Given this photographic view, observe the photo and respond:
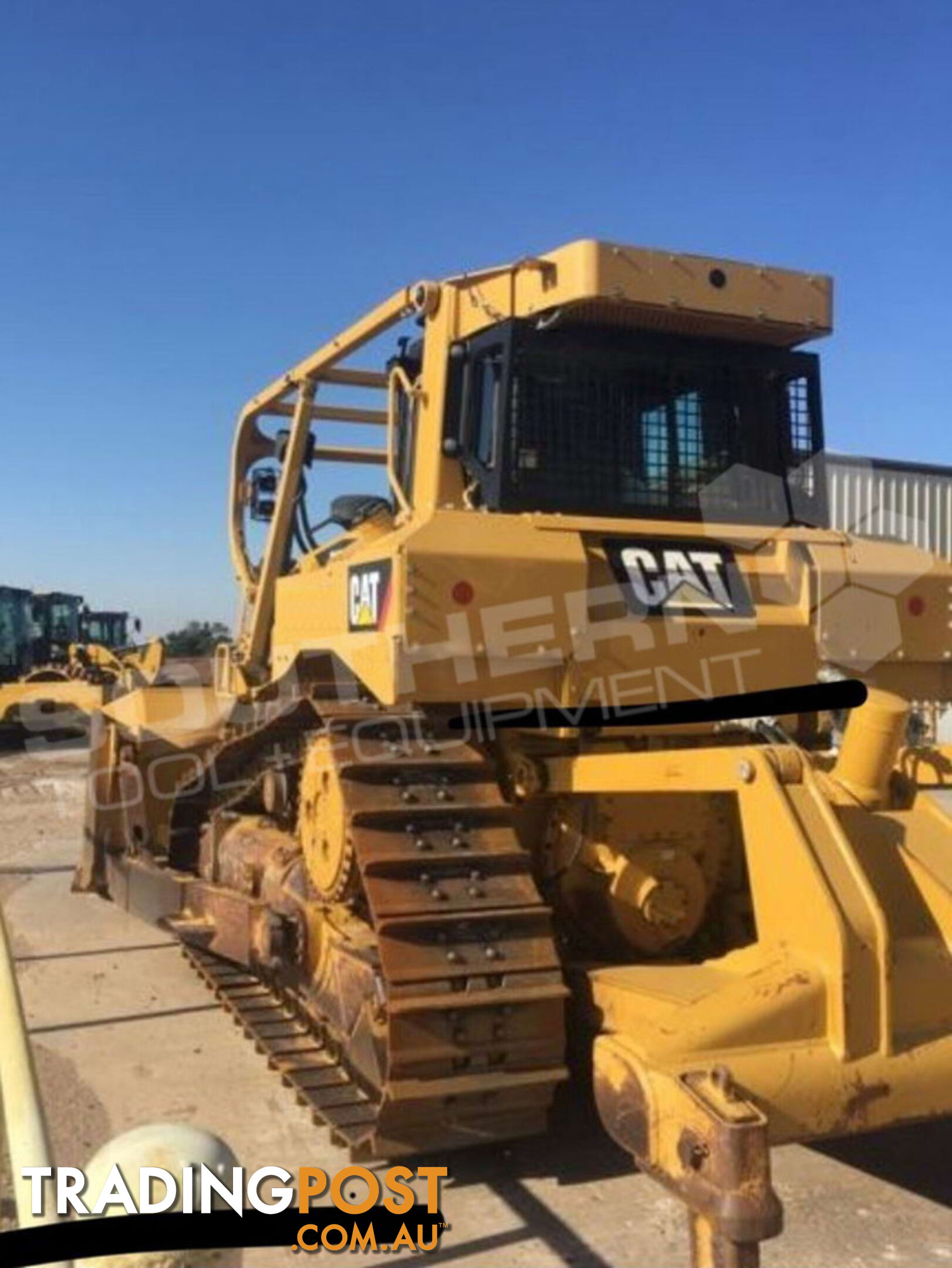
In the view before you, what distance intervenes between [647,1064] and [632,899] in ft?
4.14

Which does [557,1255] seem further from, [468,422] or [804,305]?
[804,305]

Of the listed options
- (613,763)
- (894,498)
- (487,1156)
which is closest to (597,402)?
(613,763)

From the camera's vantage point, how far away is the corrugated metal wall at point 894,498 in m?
17.9

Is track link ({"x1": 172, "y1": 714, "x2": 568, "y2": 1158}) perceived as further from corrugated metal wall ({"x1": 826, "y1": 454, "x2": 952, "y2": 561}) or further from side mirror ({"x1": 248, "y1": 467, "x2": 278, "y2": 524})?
corrugated metal wall ({"x1": 826, "y1": 454, "x2": 952, "y2": 561})

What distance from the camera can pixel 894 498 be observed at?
1822cm

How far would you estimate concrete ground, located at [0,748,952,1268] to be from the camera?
3910 mm

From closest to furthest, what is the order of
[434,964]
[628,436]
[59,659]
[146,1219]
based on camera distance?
[146,1219] < [434,964] < [628,436] < [59,659]

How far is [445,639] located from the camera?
4465 millimetres

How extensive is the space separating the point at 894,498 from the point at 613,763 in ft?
49.4

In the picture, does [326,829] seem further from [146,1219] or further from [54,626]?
[54,626]

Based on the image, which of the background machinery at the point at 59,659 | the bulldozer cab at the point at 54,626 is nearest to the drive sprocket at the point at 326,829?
the background machinery at the point at 59,659

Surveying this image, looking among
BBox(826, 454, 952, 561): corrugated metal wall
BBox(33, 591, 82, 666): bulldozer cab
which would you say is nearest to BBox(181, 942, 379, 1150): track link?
BBox(826, 454, 952, 561): corrugated metal wall

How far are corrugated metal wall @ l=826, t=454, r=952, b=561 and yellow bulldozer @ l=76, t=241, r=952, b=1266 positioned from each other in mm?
12301

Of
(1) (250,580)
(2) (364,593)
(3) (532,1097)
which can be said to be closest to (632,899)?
(3) (532,1097)
